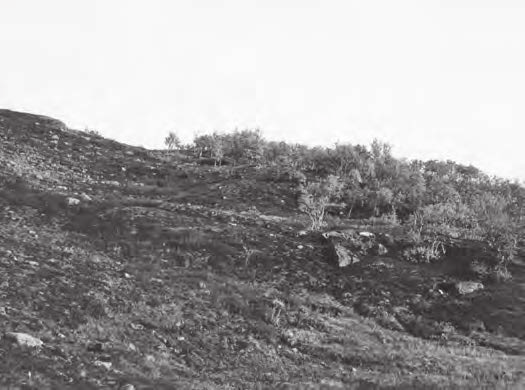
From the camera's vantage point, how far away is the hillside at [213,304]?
11.4 metres

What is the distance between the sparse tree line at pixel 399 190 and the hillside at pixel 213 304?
1.51 m

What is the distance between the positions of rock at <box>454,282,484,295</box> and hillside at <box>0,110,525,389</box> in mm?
224

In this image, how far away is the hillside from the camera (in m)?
11.4

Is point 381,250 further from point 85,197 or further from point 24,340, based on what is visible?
point 24,340

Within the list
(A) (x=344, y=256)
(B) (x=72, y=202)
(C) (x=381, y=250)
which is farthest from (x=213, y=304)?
(C) (x=381, y=250)

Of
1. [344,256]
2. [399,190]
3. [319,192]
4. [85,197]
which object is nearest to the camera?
[344,256]

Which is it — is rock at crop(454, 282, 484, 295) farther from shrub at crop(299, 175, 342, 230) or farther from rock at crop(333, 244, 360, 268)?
shrub at crop(299, 175, 342, 230)

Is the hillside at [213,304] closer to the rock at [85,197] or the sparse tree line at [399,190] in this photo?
the rock at [85,197]

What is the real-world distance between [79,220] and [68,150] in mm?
14409

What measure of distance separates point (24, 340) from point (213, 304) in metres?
6.15

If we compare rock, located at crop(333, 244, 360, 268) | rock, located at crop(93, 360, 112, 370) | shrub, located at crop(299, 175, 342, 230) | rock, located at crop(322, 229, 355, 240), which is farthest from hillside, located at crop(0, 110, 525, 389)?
shrub, located at crop(299, 175, 342, 230)

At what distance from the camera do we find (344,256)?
68.5ft

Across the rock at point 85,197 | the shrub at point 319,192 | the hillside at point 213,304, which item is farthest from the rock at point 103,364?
the shrub at point 319,192

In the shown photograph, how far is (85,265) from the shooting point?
15805mm
